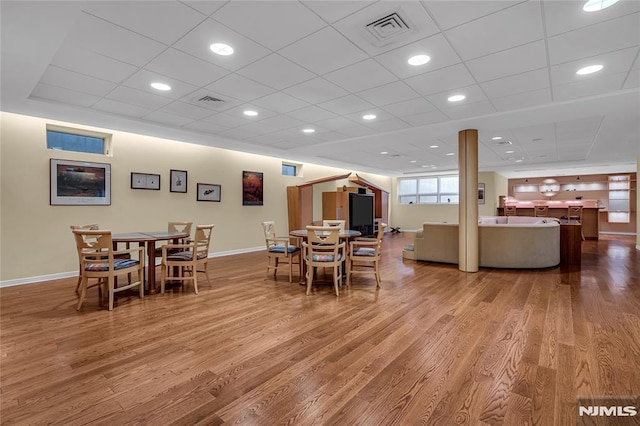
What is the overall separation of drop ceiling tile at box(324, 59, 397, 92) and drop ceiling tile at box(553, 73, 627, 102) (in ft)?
7.49

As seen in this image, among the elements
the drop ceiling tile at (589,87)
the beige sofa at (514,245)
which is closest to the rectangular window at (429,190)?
the beige sofa at (514,245)

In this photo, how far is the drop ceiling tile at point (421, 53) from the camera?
2.88 m

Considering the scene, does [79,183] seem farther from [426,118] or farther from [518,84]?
[518,84]

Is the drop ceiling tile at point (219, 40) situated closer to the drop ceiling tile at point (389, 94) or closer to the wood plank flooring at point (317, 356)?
the drop ceiling tile at point (389, 94)

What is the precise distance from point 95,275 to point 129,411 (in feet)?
7.74

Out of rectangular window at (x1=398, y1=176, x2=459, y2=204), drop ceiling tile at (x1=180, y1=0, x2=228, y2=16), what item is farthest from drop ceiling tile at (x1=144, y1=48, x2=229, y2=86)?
rectangular window at (x1=398, y1=176, x2=459, y2=204)

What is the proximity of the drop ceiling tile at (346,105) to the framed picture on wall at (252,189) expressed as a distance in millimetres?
3624

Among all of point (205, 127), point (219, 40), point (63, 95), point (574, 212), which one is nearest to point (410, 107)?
point (219, 40)

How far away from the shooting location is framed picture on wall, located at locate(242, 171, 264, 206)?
7.74 metres

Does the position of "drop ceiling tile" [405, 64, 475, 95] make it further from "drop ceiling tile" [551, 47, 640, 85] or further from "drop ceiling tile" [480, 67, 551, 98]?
"drop ceiling tile" [551, 47, 640, 85]

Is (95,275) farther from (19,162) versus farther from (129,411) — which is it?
(19,162)

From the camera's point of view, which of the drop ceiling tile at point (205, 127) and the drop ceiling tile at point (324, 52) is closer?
the drop ceiling tile at point (324, 52)

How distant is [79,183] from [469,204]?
6.87 meters

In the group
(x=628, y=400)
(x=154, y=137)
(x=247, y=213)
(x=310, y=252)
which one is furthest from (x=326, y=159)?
(x=628, y=400)
